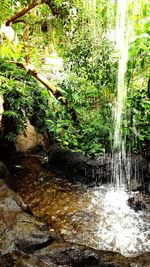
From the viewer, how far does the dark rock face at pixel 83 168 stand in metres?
5.86

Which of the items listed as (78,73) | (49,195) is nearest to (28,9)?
(78,73)

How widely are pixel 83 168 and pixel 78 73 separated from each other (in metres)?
2.92

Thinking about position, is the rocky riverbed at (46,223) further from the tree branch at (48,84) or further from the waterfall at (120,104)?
the tree branch at (48,84)

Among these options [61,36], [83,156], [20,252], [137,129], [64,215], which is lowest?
[64,215]

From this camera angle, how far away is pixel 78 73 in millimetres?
7324

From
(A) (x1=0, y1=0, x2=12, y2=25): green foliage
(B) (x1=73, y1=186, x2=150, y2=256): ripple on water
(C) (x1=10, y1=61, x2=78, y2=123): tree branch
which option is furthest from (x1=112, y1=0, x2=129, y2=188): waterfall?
(A) (x1=0, y1=0, x2=12, y2=25): green foliage

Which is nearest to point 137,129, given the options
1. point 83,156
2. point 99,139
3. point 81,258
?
point 99,139

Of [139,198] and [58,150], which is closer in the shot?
[139,198]

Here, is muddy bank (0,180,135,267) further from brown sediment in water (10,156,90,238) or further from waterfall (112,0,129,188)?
waterfall (112,0,129,188)

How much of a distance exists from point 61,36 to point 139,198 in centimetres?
488

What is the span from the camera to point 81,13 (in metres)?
6.61

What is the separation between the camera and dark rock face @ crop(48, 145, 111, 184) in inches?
231

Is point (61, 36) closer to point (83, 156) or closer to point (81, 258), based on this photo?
point (83, 156)

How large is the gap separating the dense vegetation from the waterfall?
16cm
